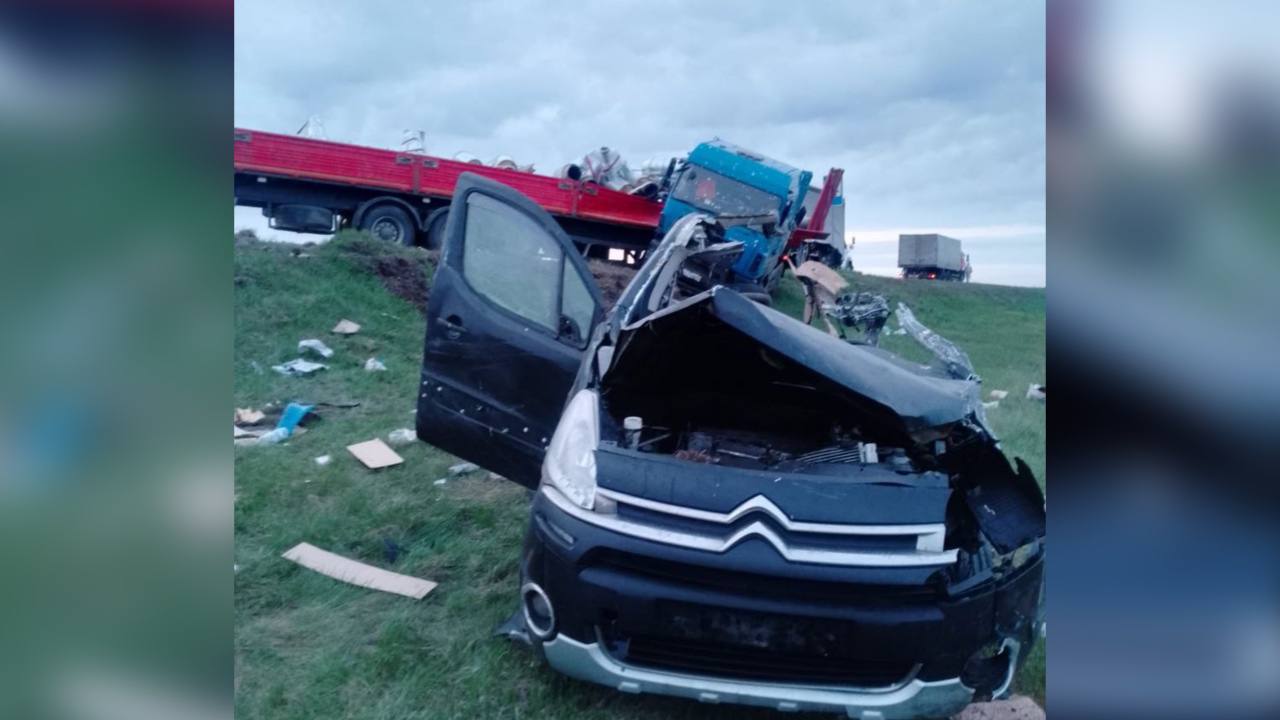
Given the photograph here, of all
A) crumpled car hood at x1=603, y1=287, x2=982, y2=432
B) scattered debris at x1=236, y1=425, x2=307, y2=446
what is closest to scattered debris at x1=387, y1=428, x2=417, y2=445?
scattered debris at x1=236, y1=425, x2=307, y2=446

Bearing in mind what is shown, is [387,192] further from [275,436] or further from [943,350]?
[943,350]

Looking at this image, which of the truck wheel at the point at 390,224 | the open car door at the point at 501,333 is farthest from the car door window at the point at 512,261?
the truck wheel at the point at 390,224

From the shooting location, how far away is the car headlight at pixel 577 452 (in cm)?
222

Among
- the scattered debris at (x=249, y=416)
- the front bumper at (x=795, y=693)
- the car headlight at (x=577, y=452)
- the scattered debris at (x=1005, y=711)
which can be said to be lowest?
the scattered debris at (x=1005, y=711)

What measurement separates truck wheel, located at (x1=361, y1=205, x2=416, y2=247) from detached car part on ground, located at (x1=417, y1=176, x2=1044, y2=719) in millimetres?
8857

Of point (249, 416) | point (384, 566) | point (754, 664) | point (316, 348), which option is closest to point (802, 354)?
point (754, 664)

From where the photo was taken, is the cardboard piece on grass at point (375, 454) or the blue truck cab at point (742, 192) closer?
the cardboard piece on grass at point (375, 454)

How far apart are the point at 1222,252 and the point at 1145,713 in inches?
21.5

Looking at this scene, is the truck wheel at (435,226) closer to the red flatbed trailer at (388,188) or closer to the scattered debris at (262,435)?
the red flatbed trailer at (388,188)

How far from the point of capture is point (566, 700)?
236 centimetres

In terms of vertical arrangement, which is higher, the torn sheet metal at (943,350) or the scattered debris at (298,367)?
the torn sheet metal at (943,350)

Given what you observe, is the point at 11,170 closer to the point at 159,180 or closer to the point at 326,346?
the point at 159,180

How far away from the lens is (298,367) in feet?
22.7

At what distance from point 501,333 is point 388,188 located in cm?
834
